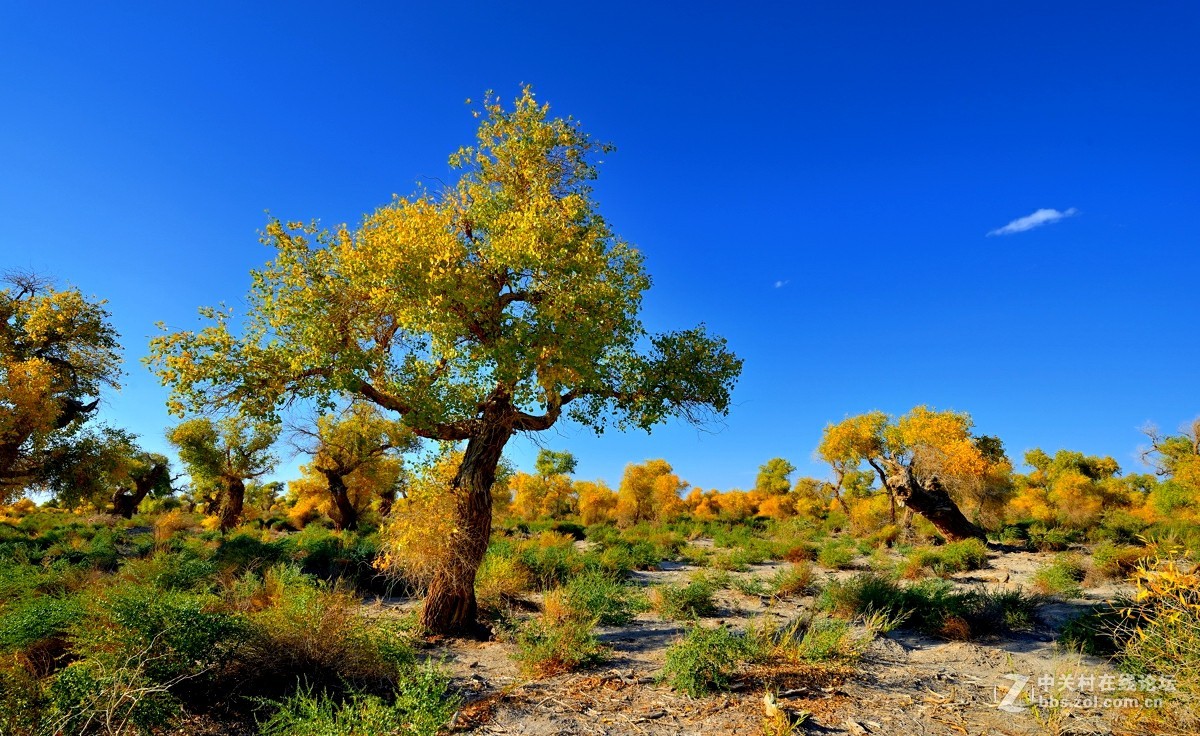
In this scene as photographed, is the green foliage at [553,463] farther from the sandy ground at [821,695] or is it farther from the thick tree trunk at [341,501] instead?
the sandy ground at [821,695]

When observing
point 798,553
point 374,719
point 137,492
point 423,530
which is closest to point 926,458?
point 798,553

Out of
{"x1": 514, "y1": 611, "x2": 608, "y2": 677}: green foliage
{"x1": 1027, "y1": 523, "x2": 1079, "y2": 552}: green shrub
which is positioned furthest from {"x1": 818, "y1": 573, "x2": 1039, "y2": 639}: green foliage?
{"x1": 1027, "y1": 523, "x2": 1079, "y2": 552}: green shrub

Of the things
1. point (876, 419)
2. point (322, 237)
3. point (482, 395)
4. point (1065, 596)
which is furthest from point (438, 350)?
point (876, 419)

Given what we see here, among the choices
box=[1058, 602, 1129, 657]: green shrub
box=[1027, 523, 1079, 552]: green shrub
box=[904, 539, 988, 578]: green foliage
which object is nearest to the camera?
box=[1058, 602, 1129, 657]: green shrub

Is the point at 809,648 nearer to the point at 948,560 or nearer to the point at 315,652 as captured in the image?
the point at 315,652

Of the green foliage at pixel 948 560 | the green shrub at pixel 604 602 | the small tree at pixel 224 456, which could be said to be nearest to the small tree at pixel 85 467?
the small tree at pixel 224 456

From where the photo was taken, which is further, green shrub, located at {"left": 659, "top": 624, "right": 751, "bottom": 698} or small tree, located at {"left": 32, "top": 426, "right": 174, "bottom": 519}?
small tree, located at {"left": 32, "top": 426, "right": 174, "bottom": 519}

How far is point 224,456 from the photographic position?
3338 cm

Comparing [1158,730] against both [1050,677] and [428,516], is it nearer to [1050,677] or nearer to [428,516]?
[1050,677]

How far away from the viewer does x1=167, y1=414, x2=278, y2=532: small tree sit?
31417 mm

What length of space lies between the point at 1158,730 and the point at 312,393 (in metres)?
11.0

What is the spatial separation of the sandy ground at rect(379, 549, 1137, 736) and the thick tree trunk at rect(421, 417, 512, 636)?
0.60m

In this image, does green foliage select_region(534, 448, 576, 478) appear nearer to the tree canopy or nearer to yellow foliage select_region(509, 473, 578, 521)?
yellow foliage select_region(509, 473, 578, 521)

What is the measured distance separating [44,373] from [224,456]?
1582cm
